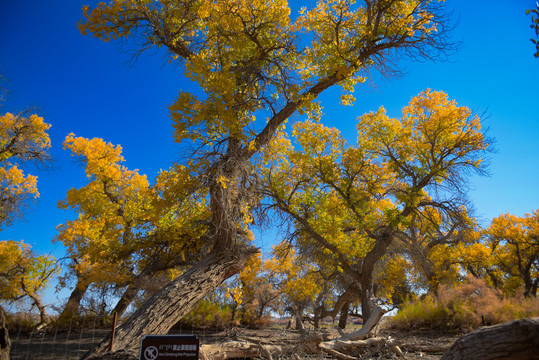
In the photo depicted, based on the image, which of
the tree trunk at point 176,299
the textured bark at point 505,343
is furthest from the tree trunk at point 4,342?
the textured bark at point 505,343

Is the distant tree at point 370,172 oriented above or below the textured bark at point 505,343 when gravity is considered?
above

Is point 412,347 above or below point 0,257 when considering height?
below

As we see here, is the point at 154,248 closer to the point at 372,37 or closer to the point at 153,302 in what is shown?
the point at 153,302

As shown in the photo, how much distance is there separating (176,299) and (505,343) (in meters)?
4.65

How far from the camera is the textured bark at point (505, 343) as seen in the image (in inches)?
79.4

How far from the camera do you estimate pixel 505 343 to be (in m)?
2.09

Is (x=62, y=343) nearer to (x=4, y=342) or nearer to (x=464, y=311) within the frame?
(x=4, y=342)

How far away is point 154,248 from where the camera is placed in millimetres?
7445

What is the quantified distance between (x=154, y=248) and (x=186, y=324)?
15.9ft

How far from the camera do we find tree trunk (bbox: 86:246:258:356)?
474 centimetres

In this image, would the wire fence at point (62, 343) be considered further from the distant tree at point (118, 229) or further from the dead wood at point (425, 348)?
the dead wood at point (425, 348)

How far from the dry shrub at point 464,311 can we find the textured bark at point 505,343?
7.12 m

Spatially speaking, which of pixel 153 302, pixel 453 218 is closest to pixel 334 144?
pixel 453 218

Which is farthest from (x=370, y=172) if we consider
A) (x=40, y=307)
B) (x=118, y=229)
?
(x=40, y=307)
